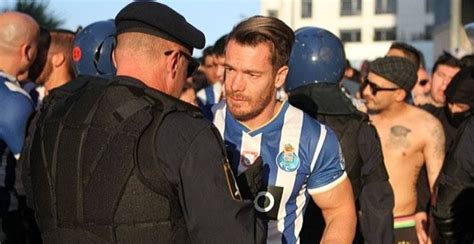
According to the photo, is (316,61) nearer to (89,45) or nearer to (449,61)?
(89,45)

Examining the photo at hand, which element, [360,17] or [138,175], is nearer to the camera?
[138,175]

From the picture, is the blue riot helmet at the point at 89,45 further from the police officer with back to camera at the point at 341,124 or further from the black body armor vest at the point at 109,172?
the black body armor vest at the point at 109,172

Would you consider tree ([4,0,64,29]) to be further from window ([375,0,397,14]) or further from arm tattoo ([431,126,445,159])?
window ([375,0,397,14])

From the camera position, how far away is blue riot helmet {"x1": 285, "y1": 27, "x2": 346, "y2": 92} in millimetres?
5617

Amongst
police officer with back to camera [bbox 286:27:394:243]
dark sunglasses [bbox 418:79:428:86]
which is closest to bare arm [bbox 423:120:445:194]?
police officer with back to camera [bbox 286:27:394:243]

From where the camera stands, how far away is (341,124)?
5172mm

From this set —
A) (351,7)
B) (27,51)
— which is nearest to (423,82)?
(27,51)

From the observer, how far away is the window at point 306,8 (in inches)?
3376

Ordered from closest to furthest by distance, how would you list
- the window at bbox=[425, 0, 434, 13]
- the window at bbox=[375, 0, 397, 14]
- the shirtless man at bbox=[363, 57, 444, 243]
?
the shirtless man at bbox=[363, 57, 444, 243]
the window at bbox=[425, 0, 434, 13]
the window at bbox=[375, 0, 397, 14]

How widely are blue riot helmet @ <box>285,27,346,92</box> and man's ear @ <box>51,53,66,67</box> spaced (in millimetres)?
1864

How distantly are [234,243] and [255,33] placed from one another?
4.83ft

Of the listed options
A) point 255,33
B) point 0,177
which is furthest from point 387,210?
point 0,177

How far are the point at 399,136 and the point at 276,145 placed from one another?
2722mm

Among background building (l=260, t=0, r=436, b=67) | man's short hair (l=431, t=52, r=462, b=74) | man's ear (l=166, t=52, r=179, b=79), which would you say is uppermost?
man's ear (l=166, t=52, r=179, b=79)
